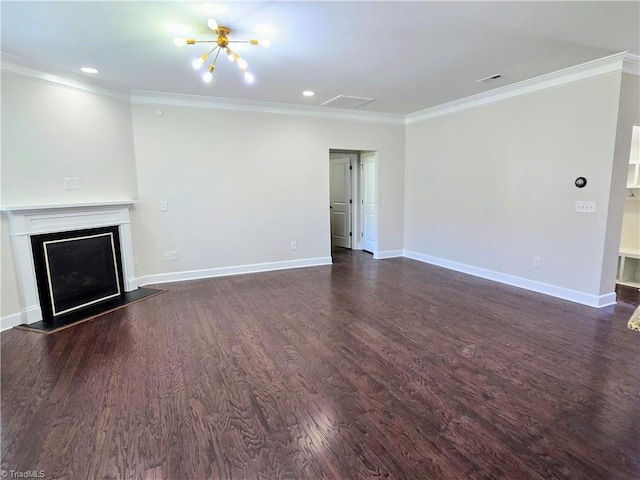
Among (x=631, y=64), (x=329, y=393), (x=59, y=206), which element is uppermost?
(x=631, y=64)

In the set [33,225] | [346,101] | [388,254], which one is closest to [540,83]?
[346,101]

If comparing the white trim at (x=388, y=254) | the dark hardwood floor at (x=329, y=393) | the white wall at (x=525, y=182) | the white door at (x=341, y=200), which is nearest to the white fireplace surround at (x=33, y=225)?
the dark hardwood floor at (x=329, y=393)

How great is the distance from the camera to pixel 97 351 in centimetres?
291

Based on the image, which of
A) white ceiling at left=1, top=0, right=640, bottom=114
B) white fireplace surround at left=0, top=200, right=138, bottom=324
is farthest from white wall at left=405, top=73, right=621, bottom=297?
white fireplace surround at left=0, top=200, right=138, bottom=324

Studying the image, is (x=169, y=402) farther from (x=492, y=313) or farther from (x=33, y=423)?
(x=492, y=313)

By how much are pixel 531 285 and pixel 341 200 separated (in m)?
4.16

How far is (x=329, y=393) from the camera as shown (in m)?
2.28

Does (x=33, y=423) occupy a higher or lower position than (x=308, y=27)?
lower

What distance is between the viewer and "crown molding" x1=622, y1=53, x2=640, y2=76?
11.1 ft

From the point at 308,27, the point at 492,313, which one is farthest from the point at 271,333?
the point at 308,27

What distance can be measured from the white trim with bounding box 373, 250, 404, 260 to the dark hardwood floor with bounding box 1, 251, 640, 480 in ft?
8.49

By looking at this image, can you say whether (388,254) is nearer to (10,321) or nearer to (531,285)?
(531,285)

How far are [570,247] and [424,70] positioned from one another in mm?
2649

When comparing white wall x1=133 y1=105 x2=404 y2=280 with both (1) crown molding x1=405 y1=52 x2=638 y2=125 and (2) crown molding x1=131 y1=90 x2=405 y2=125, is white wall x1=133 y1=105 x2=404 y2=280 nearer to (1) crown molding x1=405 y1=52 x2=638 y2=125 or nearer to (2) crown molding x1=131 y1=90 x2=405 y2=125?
(2) crown molding x1=131 y1=90 x2=405 y2=125
